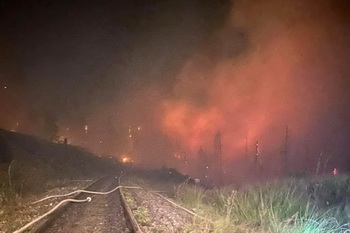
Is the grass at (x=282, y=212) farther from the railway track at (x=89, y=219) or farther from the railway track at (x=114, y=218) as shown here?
the railway track at (x=89, y=219)

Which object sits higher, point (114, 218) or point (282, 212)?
point (282, 212)

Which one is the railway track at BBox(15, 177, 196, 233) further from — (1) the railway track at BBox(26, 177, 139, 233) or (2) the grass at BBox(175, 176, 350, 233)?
(2) the grass at BBox(175, 176, 350, 233)

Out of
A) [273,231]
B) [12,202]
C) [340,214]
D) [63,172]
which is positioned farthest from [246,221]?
[63,172]

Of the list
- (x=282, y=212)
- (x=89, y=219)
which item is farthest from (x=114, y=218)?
(x=282, y=212)

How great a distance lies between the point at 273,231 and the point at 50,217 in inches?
241

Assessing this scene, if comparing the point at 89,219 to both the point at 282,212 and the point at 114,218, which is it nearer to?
the point at 114,218

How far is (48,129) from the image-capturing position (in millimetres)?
72312

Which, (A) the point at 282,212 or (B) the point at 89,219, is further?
(A) the point at 282,212

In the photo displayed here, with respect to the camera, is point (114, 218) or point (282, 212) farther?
point (282, 212)

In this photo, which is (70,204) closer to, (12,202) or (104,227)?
(12,202)

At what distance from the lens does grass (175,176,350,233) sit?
29.7 feet

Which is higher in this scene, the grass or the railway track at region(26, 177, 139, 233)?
the grass

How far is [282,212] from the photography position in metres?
11.7

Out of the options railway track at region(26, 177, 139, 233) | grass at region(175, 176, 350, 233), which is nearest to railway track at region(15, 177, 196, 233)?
railway track at region(26, 177, 139, 233)
